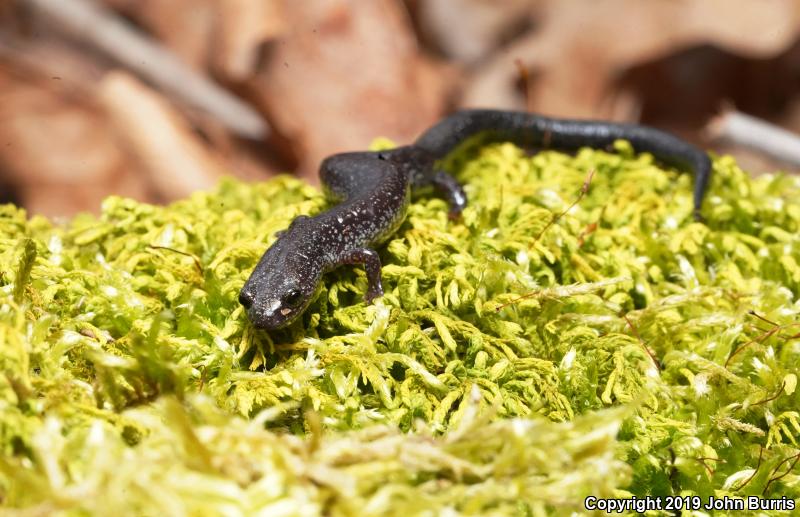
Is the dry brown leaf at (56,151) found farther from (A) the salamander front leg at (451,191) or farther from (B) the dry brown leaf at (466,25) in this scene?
(B) the dry brown leaf at (466,25)

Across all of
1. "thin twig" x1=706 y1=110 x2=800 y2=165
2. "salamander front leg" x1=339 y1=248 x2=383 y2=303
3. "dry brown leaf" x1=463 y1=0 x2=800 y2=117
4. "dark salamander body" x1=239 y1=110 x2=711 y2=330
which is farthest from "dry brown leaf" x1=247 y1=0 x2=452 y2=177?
"salamander front leg" x1=339 y1=248 x2=383 y2=303

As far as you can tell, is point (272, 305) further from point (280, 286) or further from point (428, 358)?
point (428, 358)

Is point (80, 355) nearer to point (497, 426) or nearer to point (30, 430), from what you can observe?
point (30, 430)

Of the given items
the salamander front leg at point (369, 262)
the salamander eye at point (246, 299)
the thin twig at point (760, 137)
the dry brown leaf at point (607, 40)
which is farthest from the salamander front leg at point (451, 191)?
the thin twig at point (760, 137)

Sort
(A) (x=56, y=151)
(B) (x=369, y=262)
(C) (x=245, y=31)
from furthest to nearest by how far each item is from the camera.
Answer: (A) (x=56, y=151)
(C) (x=245, y=31)
(B) (x=369, y=262)

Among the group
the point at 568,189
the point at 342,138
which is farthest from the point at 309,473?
the point at 342,138

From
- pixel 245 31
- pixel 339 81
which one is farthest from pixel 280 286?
pixel 245 31
